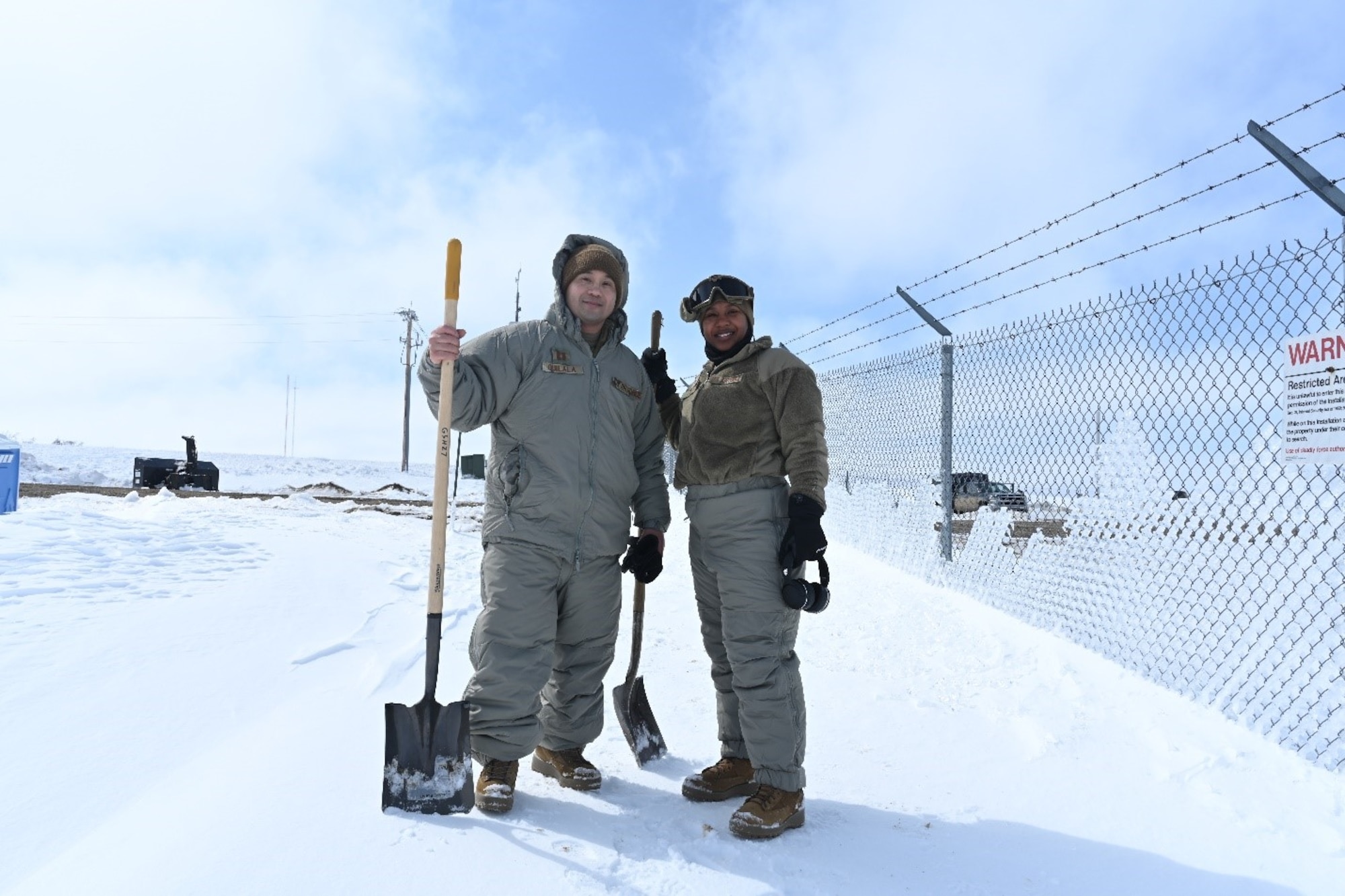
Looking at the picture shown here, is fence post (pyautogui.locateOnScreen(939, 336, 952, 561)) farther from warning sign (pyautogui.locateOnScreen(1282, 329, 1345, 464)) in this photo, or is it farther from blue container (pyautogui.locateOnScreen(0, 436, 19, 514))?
blue container (pyautogui.locateOnScreen(0, 436, 19, 514))

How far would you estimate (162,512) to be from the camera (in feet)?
29.3

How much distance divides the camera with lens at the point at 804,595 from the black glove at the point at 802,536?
0.06 metres

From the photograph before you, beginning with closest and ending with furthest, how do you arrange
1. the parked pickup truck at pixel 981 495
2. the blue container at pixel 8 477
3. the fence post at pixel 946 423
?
the parked pickup truck at pixel 981 495 < the fence post at pixel 946 423 < the blue container at pixel 8 477

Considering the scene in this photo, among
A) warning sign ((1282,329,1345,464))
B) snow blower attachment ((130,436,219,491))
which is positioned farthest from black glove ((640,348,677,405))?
snow blower attachment ((130,436,219,491))

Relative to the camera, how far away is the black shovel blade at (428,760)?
2395 millimetres

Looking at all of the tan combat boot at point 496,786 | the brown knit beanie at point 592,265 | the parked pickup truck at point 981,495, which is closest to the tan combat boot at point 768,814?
the tan combat boot at point 496,786

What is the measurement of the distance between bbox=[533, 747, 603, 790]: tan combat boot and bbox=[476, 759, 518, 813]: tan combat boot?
0.65 feet

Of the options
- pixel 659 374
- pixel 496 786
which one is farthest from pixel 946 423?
pixel 496 786

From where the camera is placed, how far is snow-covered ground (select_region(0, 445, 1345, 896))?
2.16 metres

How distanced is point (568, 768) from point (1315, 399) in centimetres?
325

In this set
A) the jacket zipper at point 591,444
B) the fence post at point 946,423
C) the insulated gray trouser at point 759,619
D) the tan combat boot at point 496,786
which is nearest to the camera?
the tan combat boot at point 496,786

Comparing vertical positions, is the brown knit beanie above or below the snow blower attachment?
above

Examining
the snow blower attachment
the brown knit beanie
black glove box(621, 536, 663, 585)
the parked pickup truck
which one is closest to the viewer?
the brown knit beanie

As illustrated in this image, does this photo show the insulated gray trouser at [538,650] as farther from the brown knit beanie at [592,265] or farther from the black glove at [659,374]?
the brown knit beanie at [592,265]
